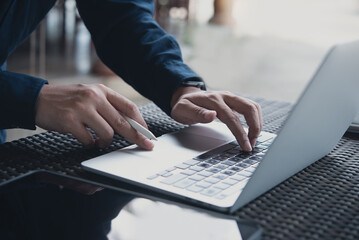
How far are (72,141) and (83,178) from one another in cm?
15

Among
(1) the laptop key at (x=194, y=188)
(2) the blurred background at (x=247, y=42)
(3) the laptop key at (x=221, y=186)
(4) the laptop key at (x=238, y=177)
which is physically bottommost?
(2) the blurred background at (x=247, y=42)

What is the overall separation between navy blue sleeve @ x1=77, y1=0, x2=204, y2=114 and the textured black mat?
145mm

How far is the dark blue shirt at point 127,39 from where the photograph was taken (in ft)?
2.83

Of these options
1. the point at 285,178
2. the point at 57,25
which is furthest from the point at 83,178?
the point at 57,25

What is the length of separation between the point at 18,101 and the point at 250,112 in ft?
1.17

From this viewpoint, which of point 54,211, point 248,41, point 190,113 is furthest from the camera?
point 248,41

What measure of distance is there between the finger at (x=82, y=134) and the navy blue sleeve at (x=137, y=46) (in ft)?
0.82

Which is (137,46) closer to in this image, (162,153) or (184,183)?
(162,153)

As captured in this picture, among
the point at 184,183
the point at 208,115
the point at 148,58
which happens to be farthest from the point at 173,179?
the point at 148,58

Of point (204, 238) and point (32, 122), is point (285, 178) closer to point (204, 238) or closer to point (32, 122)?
point (204, 238)

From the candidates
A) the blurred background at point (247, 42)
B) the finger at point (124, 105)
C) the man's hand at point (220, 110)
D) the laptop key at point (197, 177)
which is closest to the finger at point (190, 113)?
the man's hand at point (220, 110)

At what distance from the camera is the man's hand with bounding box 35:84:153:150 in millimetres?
642

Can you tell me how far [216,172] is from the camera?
1.82ft

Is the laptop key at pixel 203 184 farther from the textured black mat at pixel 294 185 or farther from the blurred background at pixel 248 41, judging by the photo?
the blurred background at pixel 248 41
